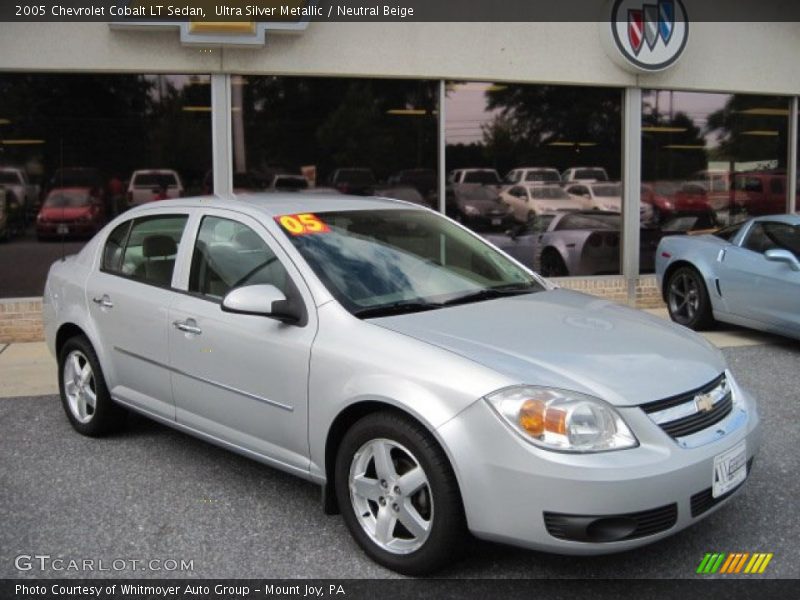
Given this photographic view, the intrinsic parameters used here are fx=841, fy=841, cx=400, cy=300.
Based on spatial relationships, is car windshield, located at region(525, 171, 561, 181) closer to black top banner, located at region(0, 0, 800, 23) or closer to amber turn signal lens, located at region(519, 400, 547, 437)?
black top banner, located at region(0, 0, 800, 23)

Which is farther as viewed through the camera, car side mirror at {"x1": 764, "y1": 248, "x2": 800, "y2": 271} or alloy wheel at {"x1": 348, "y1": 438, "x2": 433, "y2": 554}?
car side mirror at {"x1": 764, "y1": 248, "x2": 800, "y2": 271}

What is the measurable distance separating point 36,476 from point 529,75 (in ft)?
23.0

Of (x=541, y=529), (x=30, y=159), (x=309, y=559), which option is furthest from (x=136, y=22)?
(x=541, y=529)

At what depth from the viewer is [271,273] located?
400 cm

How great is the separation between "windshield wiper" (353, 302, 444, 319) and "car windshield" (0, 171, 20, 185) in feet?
20.6

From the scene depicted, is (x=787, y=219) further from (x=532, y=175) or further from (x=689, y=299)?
(x=532, y=175)

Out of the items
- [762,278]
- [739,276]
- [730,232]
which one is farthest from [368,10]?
[762,278]

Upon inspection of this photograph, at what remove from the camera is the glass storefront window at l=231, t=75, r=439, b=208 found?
9023 millimetres

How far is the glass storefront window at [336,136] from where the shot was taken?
355 inches

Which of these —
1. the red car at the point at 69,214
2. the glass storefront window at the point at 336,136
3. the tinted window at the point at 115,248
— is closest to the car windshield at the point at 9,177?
the red car at the point at 69,214

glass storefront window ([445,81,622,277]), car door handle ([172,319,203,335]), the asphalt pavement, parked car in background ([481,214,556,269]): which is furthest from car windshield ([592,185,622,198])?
car door handle ([172,319,203,335])

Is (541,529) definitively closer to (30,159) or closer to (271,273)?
(271,273)

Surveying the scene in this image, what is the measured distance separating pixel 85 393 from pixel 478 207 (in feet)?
18.8

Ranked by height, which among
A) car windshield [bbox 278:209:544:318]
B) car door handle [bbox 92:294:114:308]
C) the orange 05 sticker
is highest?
the orange 05 sticker
